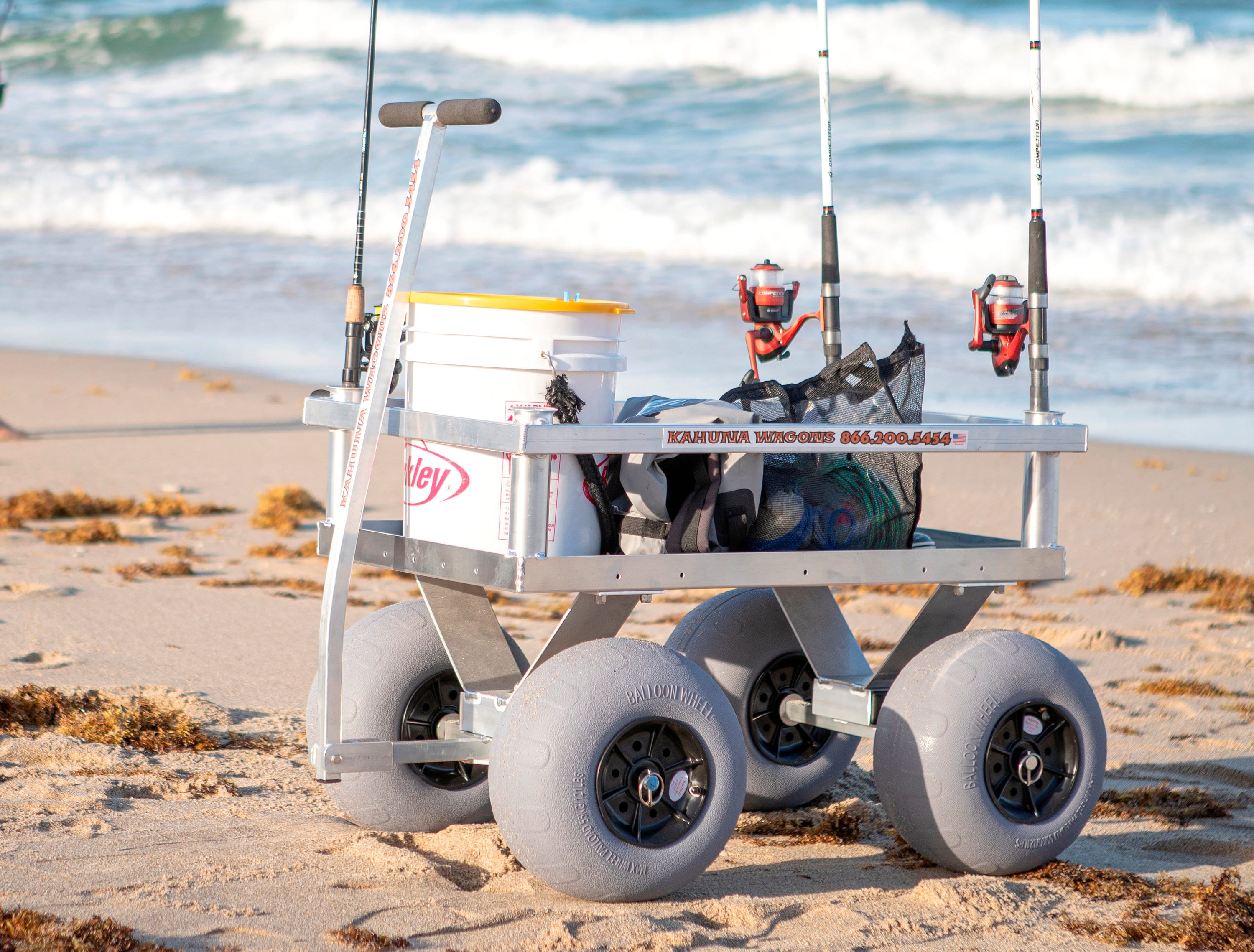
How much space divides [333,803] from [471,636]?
0.83m

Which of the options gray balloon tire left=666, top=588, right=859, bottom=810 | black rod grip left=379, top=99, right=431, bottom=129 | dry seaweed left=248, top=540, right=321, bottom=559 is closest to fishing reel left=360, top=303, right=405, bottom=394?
black rod grip left=379, top=99, right=431, bottom=129

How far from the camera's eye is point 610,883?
3.69 m

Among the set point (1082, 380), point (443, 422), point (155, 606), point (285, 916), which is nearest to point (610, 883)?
point (285, 916)

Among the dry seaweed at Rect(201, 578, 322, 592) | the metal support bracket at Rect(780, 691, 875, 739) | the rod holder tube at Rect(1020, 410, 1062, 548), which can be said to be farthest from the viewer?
the dry seaweed at Rect(201, 578, 322, 592)

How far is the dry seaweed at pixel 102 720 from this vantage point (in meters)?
5.05

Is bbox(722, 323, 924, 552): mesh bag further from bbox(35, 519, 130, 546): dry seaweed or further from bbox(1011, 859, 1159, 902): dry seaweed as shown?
bbox(35, 519, 130, 546): dry seaweed

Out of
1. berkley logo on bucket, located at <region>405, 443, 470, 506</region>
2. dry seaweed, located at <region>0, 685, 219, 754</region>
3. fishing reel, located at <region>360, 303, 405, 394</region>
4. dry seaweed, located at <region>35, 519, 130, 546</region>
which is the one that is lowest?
dry seaweed, located at <region>0, 685, 219, 754</region>

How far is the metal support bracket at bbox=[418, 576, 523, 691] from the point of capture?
4.17 metres

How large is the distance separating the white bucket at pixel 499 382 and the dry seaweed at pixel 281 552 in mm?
4225

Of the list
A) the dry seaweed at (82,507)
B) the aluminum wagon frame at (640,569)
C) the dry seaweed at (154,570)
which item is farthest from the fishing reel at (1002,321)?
the dry seaweed at (82,507)

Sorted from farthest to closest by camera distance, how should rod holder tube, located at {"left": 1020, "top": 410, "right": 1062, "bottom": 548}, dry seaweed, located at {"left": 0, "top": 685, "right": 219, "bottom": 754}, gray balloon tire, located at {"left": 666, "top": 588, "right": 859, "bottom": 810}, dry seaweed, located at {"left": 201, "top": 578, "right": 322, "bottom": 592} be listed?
dry seaweed, located at {"left": 201, "top": 578, "right": 322, "bottom": 592} < dry seaweed, located at {"left": 0, "top": 685, "right": 219, "bottom": 754} < gray balloon tire, located at {"left": 666, "top": 588, "right": 859, "bottom": 810} < rod holder tube, located at {"left": 1020, "top": 410, "right": 1062, "bottom": 548}

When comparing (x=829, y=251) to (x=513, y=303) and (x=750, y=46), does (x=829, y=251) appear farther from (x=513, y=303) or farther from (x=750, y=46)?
(x=750, y=46)

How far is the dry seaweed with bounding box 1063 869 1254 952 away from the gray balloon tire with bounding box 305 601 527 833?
65.6 inches

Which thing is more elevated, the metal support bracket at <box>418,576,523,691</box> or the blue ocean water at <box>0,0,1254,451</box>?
the blue ocean water at <box>0,0,1254,451</box>
